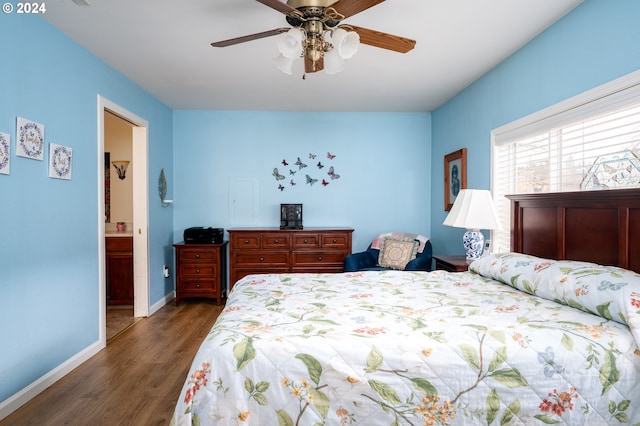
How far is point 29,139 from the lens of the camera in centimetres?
232

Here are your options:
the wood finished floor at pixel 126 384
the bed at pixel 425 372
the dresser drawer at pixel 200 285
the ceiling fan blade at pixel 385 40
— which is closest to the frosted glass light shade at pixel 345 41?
the ceiling fan blade at pixel 385 40

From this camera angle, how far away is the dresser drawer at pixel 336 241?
445 cm

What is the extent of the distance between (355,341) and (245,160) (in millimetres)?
3849

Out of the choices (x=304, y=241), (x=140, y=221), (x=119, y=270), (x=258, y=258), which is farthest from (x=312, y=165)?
(x=119, y=270)

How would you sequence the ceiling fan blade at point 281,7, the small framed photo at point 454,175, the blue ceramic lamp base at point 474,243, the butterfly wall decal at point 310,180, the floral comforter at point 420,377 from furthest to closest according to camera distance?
the butterfly wall decal at point 310,180 → the small framed photo at point 454,175 → the blue ceramic lamp base at point 474,243 → the ceiling fan blade at point 281,7 → the floral comforter at point 420,377

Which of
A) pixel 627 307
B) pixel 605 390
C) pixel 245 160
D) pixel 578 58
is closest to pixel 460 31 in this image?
pixel 578 58

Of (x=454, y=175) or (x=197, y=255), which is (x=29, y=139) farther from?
(x=454, y=175)

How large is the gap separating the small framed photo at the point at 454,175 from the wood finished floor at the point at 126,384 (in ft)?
9.88

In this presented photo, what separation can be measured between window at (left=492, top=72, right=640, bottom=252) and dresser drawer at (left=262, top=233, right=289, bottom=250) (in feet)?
7.40

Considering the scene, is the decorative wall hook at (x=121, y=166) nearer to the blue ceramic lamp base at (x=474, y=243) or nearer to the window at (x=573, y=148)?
the blue ceramic lamp base at (x=474, y=243)

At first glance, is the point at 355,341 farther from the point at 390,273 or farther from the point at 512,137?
the point at 512,137

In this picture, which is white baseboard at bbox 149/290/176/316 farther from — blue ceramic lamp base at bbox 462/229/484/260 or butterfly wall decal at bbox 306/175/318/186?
blue ceramic lamp base at bbox 462/229/484/260

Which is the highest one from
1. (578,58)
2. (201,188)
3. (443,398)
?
(578,58)

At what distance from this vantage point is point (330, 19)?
189 cm
